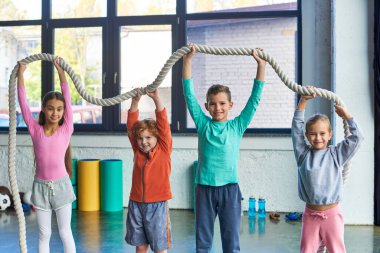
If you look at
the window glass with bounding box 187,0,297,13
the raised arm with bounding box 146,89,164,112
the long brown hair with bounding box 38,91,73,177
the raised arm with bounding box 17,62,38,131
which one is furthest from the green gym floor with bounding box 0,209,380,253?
the window glass with bounding box 187,0,297,13

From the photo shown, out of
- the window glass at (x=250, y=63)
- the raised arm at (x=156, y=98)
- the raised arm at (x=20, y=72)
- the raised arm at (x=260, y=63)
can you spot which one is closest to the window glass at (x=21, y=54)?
the window glass at (x=250, y=63)

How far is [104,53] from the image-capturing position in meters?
6.10

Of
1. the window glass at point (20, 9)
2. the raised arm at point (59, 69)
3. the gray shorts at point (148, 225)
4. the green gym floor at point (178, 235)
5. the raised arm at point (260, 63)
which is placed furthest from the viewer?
the window glass at point (20, 9)

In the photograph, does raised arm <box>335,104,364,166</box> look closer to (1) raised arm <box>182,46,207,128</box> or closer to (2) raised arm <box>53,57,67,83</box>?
(1) raised arm <box>182,46,207,128</box>

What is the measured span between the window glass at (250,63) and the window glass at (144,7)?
287 mm

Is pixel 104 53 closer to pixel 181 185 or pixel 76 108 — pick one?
pixel 76 108

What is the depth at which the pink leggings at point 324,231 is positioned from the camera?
2820 millimetres

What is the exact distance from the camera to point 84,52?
6.17m

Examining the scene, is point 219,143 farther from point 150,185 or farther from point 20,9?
point 20,9

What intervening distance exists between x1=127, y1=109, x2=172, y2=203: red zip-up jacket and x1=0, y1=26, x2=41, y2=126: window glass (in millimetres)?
3452

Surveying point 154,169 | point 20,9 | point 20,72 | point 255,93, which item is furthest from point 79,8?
point 255,93

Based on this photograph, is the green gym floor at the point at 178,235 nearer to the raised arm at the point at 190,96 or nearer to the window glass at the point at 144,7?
the raised arm at the point at 190,96

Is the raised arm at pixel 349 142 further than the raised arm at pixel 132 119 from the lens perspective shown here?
No

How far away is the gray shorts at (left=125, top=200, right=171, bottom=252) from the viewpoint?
3.05 m
